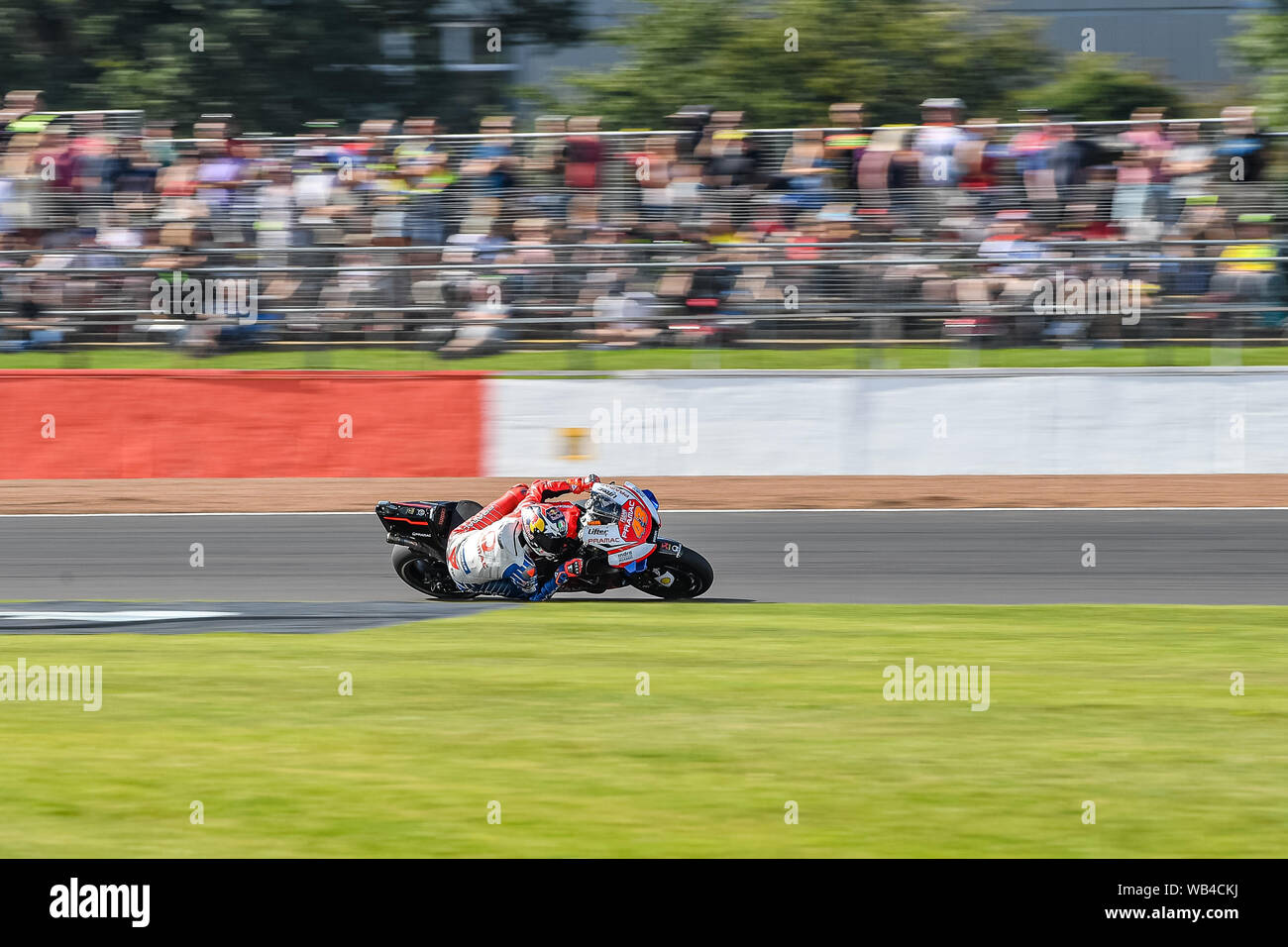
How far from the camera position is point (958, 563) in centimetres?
1241

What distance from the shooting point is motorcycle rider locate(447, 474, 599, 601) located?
33.7ft

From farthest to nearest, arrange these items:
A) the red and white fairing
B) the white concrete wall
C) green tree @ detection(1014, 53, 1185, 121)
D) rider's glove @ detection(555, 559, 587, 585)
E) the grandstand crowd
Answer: green tree @ detection(1014, 53, 1185, 121), the grandstand crowd, the white concrete wall, rider's glove @ detection(555, 559, 587, 585), the red and white fairing

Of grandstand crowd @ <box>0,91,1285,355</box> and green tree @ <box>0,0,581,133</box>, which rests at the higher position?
green tree @ <box>0,0,581,133</box>

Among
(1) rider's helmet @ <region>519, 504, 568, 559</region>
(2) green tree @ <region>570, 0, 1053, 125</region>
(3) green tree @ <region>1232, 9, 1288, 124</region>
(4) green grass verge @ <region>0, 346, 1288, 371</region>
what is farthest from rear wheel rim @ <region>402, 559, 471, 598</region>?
(2) green tree @ <region>570, 0, 1053, 125</region>

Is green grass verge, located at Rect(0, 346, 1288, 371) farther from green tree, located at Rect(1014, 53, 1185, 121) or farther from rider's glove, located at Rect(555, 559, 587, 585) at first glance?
green tree, located at Rect(1014, 53, 1185, 121)

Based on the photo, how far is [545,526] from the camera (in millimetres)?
10273

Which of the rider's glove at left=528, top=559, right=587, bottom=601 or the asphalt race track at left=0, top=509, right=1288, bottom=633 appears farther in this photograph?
the asphalt race track at left=0, top=509, right=1288, bottom=633

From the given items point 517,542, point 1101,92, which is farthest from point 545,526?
point 1101,92

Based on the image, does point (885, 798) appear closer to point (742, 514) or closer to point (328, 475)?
point (742, 514)

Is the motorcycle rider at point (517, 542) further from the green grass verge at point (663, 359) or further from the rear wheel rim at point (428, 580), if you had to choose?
the green grass verge at point (663, 359)

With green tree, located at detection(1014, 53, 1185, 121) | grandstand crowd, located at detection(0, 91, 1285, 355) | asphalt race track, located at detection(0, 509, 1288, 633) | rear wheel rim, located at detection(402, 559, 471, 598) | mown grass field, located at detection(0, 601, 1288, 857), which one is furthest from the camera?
green tree, located at detection(1014, 53, 1185, 121)

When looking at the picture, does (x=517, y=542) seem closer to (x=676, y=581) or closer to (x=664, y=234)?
(x=676, y=581)

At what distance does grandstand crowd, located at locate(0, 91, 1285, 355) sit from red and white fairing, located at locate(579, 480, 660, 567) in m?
6.94

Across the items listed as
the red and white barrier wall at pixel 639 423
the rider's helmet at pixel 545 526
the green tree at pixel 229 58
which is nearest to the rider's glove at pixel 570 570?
the rider's helmet at pixel 545 526
